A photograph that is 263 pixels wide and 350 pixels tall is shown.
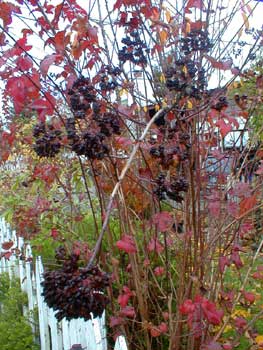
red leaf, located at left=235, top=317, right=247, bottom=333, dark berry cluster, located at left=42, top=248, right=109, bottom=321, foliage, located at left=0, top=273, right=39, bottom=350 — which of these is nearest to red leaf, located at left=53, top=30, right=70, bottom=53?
dark berry cluster, located at left=42, top=248, right=109, bottom=321

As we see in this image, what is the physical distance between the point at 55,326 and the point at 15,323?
2.58 ft

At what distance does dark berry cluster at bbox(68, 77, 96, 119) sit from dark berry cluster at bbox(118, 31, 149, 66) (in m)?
0.42

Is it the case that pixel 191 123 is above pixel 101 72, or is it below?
below

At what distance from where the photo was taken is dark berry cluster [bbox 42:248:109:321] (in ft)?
3.16

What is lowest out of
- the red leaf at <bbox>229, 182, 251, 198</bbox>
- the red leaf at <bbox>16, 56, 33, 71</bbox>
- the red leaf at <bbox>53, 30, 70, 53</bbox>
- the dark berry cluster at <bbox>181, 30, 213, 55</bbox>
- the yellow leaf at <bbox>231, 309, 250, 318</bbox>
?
the yellow leaf at <bbox>231, 309, 250, 318</bbox>

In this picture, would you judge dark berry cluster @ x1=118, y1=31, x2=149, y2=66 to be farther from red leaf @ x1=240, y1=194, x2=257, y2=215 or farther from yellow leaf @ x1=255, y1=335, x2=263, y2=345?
yellow leaf @ x1=255, y1=335, x2=263, y2=345

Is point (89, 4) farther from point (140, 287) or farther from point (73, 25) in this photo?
point (140, 287)

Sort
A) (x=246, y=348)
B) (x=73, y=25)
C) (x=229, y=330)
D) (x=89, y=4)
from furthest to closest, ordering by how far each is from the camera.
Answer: (x=229, y=330) → (x=246, y=348) → (x=89, y=4) → (x=73, y=25)

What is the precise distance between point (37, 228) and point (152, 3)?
2002mm

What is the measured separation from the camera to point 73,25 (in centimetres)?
217

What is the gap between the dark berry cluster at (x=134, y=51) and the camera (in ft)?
7.15

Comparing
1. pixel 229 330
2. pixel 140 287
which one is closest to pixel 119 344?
pixel 140 287

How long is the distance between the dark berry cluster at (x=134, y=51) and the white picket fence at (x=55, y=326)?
3.66ft

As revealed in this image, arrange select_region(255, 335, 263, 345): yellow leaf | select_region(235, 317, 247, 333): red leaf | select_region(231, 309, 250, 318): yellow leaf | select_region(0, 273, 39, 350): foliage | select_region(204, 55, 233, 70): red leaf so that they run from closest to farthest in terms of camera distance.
→ select_region(204, 55, 233, 70): red leaf
select_region(235, 317, 247, 333): red leaf
select_region(255, 335, 263, 345): yellow leaf
select_region(231, 309, 250, 318): yellow leaf
select_region(0, 273, 39, 350): foliage
